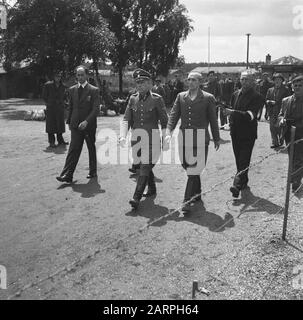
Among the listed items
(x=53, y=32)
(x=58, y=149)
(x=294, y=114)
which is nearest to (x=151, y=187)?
(x=294, y=114)

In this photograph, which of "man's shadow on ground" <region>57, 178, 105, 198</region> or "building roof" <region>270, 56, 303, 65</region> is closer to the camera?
"man's shadow on ground" <region>57, 178, 105, 198</region>

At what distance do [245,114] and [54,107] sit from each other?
231 inches

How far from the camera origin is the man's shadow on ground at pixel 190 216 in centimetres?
542

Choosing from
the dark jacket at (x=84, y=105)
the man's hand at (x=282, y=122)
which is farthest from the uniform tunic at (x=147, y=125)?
the man's hand at (x=282, y=122)

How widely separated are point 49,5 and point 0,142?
10.1 metres

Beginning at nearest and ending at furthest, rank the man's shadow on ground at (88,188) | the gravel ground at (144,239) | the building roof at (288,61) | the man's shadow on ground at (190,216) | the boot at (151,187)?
the gravel ground at (144,239), the man's shadow on ground at (190,216), the boot at (151,187), the man's shadow on ground at (88,188), the building roof at (288,61)

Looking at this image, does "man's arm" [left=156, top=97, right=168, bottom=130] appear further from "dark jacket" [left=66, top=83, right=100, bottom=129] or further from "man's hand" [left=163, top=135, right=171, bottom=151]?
"dark jacket" [left=66, top=83, right=100, bottom=129]

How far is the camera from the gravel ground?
3896mm

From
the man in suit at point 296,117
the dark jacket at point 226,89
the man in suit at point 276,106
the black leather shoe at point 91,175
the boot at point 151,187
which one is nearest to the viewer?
the boot at point 151,187

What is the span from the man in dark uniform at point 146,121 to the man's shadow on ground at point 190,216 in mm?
391

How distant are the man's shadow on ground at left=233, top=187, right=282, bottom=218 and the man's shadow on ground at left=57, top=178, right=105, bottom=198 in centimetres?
216

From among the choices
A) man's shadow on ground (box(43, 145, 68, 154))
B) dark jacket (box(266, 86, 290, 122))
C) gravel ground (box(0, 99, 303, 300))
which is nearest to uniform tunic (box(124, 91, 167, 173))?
gravel ground (box(0, 99, 303, 300))

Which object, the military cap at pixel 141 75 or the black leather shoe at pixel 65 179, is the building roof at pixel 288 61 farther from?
the military cap at pixel 141 75
